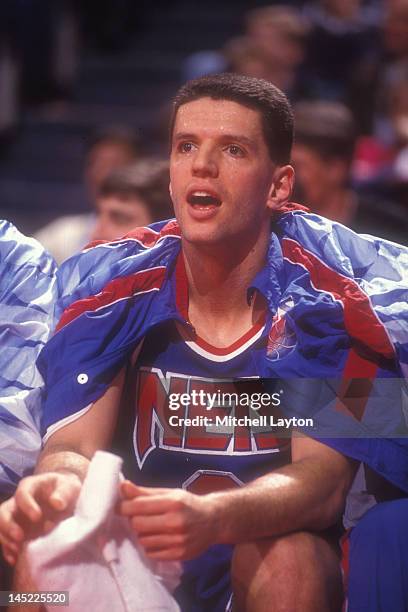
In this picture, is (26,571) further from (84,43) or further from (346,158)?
(84,43)

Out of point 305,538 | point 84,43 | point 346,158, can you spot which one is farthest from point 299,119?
point 84,43

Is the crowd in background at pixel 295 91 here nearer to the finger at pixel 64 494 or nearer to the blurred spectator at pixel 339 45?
the blurred spectator at pixel 339 45

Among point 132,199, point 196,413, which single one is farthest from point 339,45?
point 196,413

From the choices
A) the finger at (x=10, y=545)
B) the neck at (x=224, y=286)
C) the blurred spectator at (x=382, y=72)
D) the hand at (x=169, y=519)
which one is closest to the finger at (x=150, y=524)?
the hand at (x=169, y=519)

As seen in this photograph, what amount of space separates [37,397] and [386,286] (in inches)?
14.3

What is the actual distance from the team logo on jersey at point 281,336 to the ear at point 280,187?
97mm

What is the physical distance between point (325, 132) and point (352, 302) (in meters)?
0.63

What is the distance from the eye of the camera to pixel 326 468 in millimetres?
1057

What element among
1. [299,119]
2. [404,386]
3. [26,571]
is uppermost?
[299,119]

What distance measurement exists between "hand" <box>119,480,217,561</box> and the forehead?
340 millimetres

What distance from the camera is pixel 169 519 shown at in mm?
966

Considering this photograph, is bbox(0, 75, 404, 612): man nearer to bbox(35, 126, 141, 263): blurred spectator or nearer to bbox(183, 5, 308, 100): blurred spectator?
bbox(35, 126, 141, 263): blurred spectator

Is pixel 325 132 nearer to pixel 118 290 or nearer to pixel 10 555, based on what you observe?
pixel 118 290

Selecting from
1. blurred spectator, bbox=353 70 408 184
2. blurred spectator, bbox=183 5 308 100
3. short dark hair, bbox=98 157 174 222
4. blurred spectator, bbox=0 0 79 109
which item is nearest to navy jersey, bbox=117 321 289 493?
short dark hair, bbox=98 157 174 222
